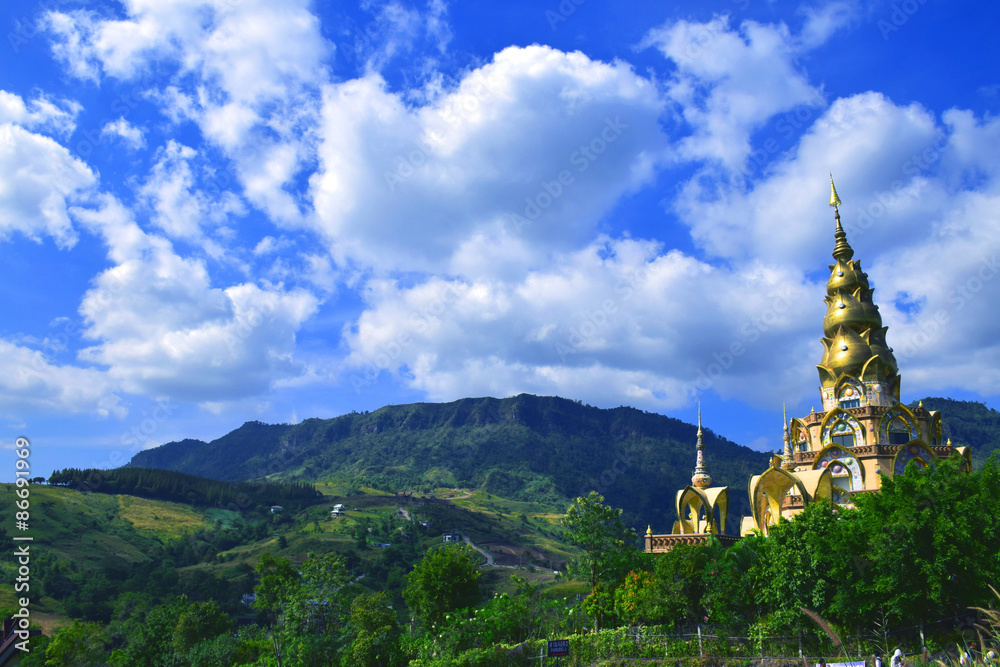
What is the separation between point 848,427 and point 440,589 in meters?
26.5

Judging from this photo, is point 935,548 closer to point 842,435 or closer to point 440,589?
point 842,435

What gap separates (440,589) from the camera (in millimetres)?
34094

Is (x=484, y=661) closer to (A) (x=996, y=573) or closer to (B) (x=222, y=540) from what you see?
(A) (x=996, y=573)

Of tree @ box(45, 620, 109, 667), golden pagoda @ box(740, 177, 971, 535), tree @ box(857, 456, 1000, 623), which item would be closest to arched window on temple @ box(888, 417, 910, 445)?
golden pagoda @ box(740, 177, 971, 535)

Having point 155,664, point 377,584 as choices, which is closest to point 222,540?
point 377,584

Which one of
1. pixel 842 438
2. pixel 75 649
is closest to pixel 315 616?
pixel 75 649

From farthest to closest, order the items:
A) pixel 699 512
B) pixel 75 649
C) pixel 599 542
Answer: pixel 699 512 → pixel 75 649 → pixel 599 542

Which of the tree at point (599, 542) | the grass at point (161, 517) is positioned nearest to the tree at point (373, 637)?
the tree at point (599, 542)

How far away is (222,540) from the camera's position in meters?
129

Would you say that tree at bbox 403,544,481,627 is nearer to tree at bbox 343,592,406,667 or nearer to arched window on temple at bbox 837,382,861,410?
tree at bbox 343,592,406,667

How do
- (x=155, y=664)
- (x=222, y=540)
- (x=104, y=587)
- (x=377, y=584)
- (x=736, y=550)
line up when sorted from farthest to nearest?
(x=222, y=540), (x=377, y=584), (x=104, y=587), (x=155, y=664), (x=736, y=550)

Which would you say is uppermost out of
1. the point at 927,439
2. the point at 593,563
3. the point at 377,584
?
the point at 927,439

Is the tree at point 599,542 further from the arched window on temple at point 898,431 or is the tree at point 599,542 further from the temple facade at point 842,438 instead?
the arched window on temple at point 898,431

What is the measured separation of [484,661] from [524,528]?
160563 mm
